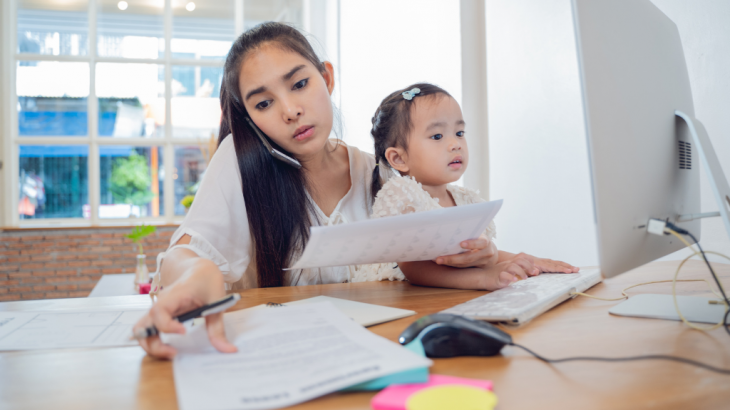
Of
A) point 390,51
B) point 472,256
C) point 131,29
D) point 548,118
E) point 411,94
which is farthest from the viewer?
point 131,29

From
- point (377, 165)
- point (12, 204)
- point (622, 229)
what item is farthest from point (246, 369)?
point (12, 204)

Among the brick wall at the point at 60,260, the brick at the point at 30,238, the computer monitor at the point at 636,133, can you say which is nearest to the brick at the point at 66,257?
the brick wall at the point at 60,260

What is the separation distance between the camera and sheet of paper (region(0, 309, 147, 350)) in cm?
63

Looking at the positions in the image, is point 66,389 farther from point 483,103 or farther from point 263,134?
point 483,103

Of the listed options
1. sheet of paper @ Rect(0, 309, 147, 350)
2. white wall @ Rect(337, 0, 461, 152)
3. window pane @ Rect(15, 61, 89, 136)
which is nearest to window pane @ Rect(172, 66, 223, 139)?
window pane @ Rect(15, 61, 89, 136)

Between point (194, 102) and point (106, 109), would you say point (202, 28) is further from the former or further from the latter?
point (106, 109)

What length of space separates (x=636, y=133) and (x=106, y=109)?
5315 mm

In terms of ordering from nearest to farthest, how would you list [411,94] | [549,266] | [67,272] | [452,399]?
[452,399] → [549,266] → [411,94] → [67,272]

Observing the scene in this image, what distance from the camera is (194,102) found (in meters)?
5.17

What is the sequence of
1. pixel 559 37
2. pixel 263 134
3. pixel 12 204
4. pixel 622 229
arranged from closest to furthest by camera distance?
pixel 622 229
pixel 263 134
pixel 559 37
pixel 12 204

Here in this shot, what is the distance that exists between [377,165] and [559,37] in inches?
37.8

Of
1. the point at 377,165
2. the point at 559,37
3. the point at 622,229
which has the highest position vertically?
the point at 559,37

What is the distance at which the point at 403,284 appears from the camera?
42.6 inches

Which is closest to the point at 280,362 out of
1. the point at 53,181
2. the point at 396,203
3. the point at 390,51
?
the point at 396,203
